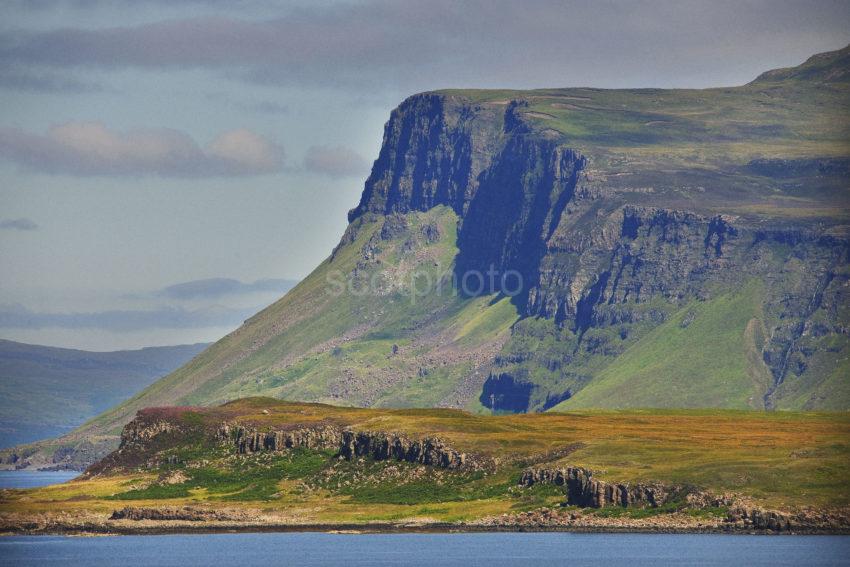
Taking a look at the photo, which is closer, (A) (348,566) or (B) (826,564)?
(B) (826,564)

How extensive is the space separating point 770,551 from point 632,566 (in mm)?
18701

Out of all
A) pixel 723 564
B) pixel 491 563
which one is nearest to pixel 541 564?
pixel 491 563

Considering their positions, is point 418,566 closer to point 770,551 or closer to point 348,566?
point 348,566

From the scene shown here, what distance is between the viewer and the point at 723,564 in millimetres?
192125

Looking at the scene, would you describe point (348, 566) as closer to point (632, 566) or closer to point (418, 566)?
point (418, 566)

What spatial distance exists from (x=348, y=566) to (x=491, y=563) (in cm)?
1548

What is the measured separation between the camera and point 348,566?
199 meters

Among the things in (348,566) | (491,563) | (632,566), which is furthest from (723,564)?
(348,566)

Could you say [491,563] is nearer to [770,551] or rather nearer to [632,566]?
[632,566]

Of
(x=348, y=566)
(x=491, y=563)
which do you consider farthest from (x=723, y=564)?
(x=348, y=566)

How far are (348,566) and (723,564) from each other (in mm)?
39708

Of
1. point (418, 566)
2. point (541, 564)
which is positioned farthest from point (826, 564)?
point (418, 566)

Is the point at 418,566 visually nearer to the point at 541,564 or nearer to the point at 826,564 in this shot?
the point at 541,564

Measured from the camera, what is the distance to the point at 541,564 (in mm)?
194000
